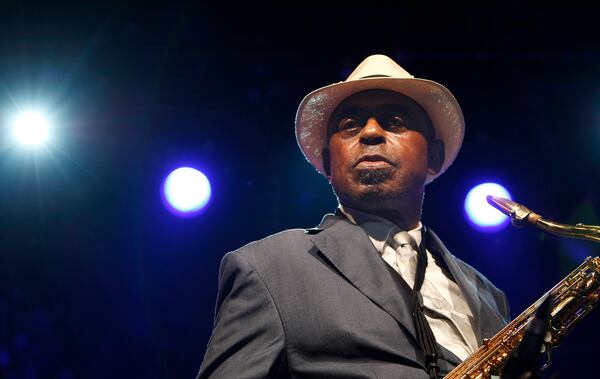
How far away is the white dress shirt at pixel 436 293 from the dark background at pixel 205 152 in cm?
270

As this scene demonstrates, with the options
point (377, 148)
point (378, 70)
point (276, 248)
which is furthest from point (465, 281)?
point (378, 70)

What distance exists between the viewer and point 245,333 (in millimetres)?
3195

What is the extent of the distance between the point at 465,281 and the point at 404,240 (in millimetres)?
455

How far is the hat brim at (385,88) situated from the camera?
448cm

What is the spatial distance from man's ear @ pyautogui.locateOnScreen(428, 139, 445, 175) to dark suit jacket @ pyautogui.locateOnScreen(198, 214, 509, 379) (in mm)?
1286

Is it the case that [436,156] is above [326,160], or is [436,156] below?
below

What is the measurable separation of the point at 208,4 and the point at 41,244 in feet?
9.67

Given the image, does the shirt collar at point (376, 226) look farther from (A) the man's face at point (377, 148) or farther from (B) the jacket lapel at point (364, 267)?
(B) the jacket lapel at point (364, 267)

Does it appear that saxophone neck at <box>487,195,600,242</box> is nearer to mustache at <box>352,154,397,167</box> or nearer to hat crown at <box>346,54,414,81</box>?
mustache at <box>352,154,397,167</box>

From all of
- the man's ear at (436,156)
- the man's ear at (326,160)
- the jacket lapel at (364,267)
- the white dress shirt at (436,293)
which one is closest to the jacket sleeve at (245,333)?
the jacket lapel at (364,267)

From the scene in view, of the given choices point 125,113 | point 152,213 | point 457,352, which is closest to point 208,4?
point 125,113

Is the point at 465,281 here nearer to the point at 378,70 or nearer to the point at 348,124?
the point at 348,124

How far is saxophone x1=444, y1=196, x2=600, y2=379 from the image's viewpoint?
11.1 ft

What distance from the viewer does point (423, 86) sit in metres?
4.52
